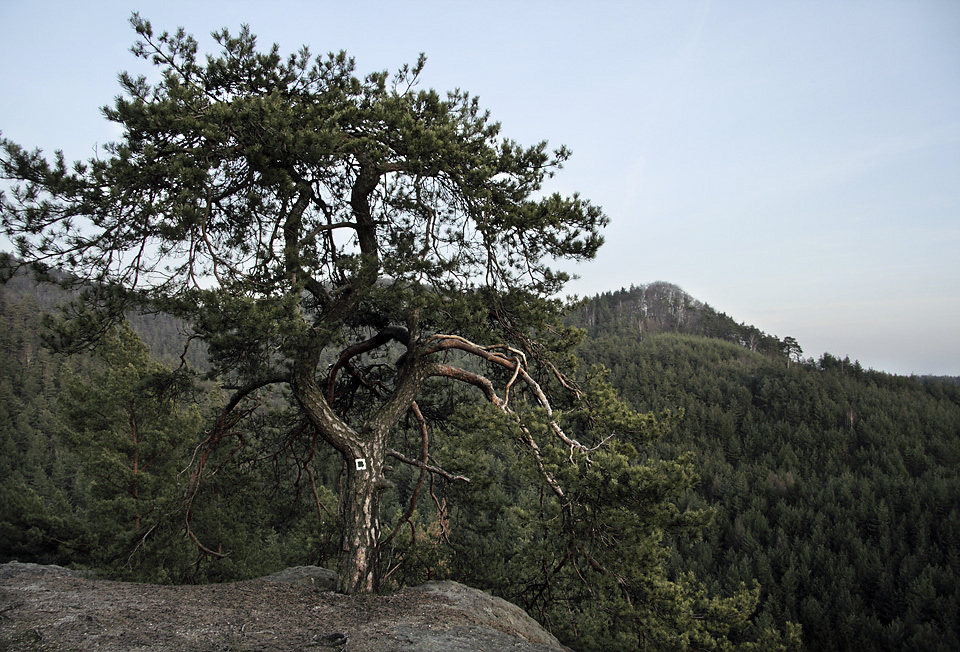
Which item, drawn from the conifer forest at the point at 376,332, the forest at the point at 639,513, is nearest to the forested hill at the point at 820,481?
the forest at the point at 639,513

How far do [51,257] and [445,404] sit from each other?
455 centimetres

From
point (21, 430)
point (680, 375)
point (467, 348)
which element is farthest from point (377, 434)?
point (680, 375)

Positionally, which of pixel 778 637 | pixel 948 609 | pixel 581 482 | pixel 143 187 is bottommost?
pixel 948 609

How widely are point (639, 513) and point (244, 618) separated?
318 cm

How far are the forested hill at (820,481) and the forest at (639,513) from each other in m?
0.20

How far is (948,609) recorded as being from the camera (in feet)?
102

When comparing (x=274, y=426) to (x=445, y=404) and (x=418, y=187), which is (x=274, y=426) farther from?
(x=418, y=187)

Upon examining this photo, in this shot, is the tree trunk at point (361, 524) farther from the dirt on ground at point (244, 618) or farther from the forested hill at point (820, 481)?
the forested hill at point (820, 481)

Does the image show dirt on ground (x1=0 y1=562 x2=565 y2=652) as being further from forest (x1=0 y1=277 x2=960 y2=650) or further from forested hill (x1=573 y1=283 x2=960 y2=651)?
forested hill (x1=573 y1=283 x2=960 y2=651)

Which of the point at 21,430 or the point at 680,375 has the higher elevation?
the point at 680,375

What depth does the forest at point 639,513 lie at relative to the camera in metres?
6.41

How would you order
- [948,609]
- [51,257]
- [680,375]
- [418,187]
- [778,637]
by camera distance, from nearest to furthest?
[51,257] → [778,637] → [418,187] → [948,609] → [680,375]

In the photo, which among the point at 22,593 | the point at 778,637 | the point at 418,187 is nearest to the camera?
the point at 22,593

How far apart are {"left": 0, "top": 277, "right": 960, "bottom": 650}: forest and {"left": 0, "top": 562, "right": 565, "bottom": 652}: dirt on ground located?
88cm
